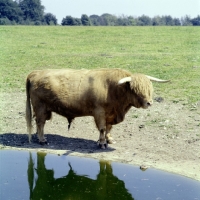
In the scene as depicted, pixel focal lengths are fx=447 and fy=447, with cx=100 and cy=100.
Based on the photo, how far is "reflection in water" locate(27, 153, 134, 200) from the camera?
789 cm

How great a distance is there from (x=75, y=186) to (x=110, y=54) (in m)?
15.3

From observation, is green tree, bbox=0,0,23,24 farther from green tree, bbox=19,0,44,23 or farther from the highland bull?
the highland bull

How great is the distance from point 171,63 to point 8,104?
887 centimetres

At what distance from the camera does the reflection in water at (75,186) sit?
7.89 m

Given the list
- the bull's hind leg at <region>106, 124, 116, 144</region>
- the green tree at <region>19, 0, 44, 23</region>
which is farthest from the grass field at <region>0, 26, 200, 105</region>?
the green tree at <region>19, 0, 44, 23</region>

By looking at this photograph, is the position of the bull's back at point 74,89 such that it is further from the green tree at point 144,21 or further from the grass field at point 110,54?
the green tree at point 144,21

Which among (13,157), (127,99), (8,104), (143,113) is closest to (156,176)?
(127,99)

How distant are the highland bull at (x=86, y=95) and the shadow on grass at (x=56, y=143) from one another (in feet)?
0.79

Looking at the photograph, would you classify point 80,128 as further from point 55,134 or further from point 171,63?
point 171,63

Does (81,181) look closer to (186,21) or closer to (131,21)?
(186,21)

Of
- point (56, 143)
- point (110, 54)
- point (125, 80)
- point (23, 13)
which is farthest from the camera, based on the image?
point (23, 13)

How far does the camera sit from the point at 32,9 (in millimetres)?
41500

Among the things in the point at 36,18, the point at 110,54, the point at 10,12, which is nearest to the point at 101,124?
the point at 110,54

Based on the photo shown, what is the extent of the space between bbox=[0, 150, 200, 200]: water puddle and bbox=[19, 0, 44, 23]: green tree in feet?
107
